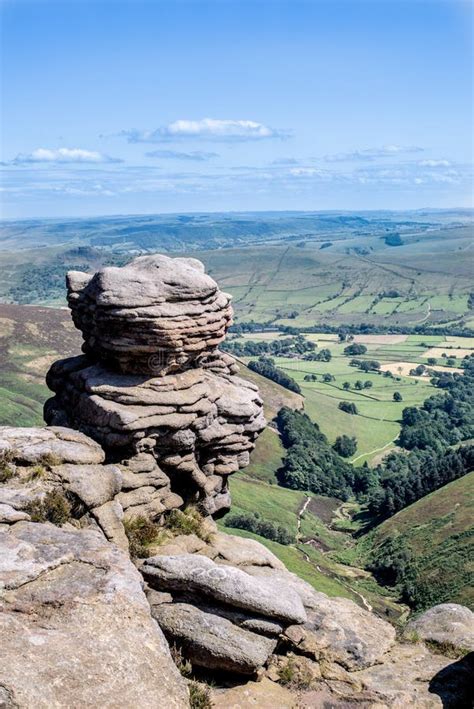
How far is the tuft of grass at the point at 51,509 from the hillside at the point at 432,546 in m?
62.3

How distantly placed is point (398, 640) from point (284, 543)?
85.0m

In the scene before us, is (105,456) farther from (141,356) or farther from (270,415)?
(270,415)

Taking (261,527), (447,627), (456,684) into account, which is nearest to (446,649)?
(447,627)

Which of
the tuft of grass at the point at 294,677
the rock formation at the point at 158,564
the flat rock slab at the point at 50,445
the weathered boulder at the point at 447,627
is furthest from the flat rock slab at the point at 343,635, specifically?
the flat rock slab at the point at 50,445

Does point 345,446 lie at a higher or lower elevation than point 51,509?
lower

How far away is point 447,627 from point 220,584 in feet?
39.3

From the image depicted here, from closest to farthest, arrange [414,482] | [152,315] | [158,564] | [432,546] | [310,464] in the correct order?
[158,564] → [152,315] → [432,546] → [414,482] → [310,464]

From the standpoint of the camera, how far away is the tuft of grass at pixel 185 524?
2657cm

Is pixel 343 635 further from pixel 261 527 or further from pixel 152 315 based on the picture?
pixel 261 527

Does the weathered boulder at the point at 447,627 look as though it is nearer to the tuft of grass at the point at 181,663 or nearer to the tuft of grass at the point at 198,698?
the tuft of grass at the point at 181,663

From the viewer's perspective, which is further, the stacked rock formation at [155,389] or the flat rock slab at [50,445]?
the stacked rock formation at [155,389]

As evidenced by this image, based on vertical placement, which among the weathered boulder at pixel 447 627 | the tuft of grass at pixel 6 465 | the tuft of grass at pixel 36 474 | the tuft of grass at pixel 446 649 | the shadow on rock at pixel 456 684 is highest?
the tuft of grass at pixel 6 465

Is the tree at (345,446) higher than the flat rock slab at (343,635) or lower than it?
lower

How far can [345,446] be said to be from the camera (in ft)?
611
